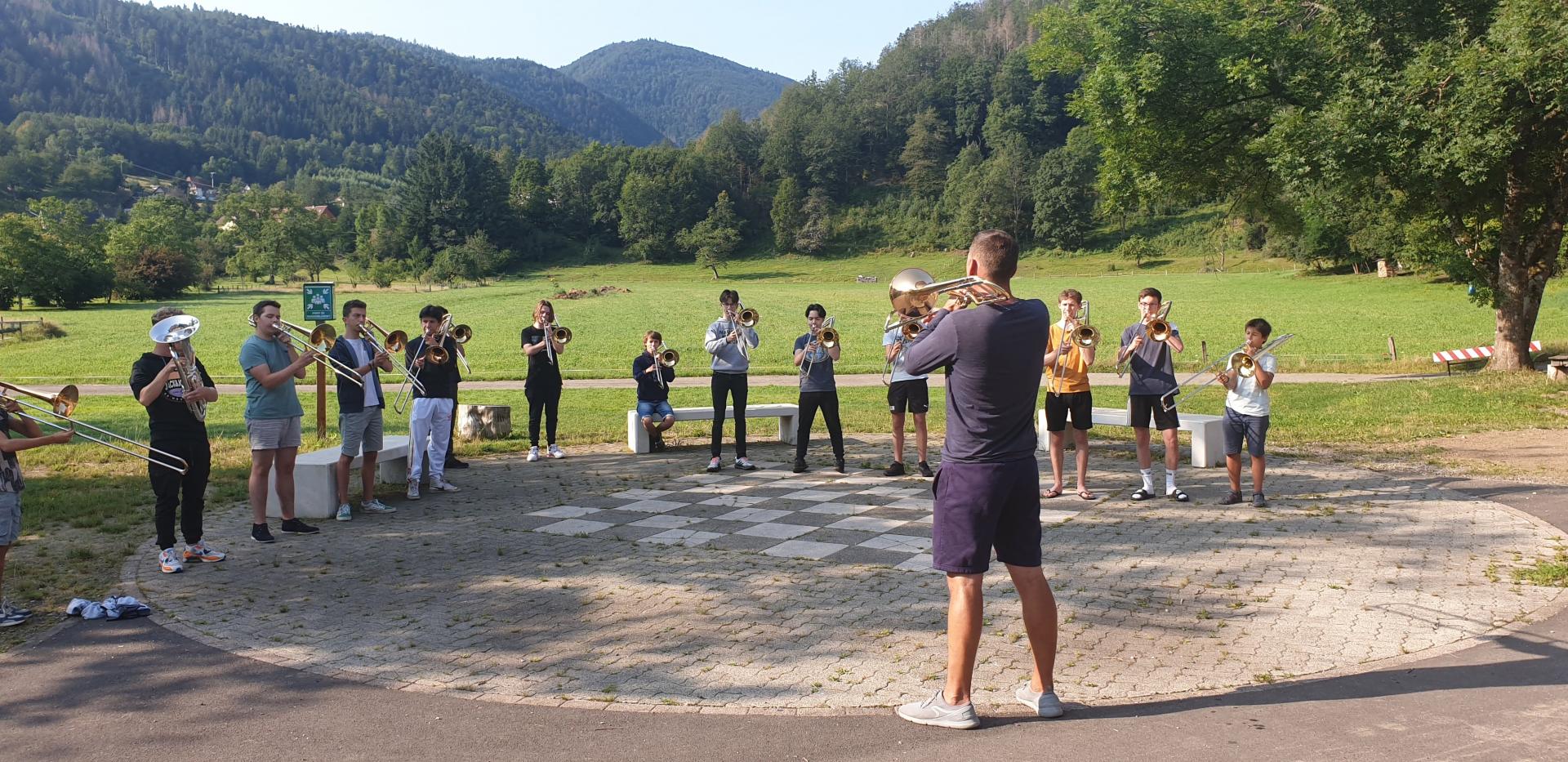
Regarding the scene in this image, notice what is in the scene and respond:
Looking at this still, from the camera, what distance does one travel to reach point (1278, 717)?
15.3 ft

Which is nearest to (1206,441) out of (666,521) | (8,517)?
(666,521)

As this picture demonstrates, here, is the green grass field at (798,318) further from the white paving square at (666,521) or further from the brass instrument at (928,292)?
the brass instrument at (928,292)

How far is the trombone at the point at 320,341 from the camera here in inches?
356

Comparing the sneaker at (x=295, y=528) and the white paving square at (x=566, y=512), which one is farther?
the white paving square at (x=566, y=512)

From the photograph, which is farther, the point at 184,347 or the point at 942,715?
the point at 184,347

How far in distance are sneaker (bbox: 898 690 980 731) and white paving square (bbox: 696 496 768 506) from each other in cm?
544

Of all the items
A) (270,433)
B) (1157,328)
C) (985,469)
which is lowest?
(270,433)

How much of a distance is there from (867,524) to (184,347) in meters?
5.71

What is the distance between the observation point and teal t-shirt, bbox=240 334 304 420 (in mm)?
8430

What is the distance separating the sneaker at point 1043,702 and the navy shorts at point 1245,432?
5508mm

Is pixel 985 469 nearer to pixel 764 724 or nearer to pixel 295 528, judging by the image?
pixel 764 724

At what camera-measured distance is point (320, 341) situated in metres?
10.1

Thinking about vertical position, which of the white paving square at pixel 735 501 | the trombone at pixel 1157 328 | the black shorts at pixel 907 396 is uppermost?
the trombone at pixel 1157 328

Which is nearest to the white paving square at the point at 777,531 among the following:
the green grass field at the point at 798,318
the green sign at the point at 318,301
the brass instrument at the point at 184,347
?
the brass instrument at the point at 184,347
